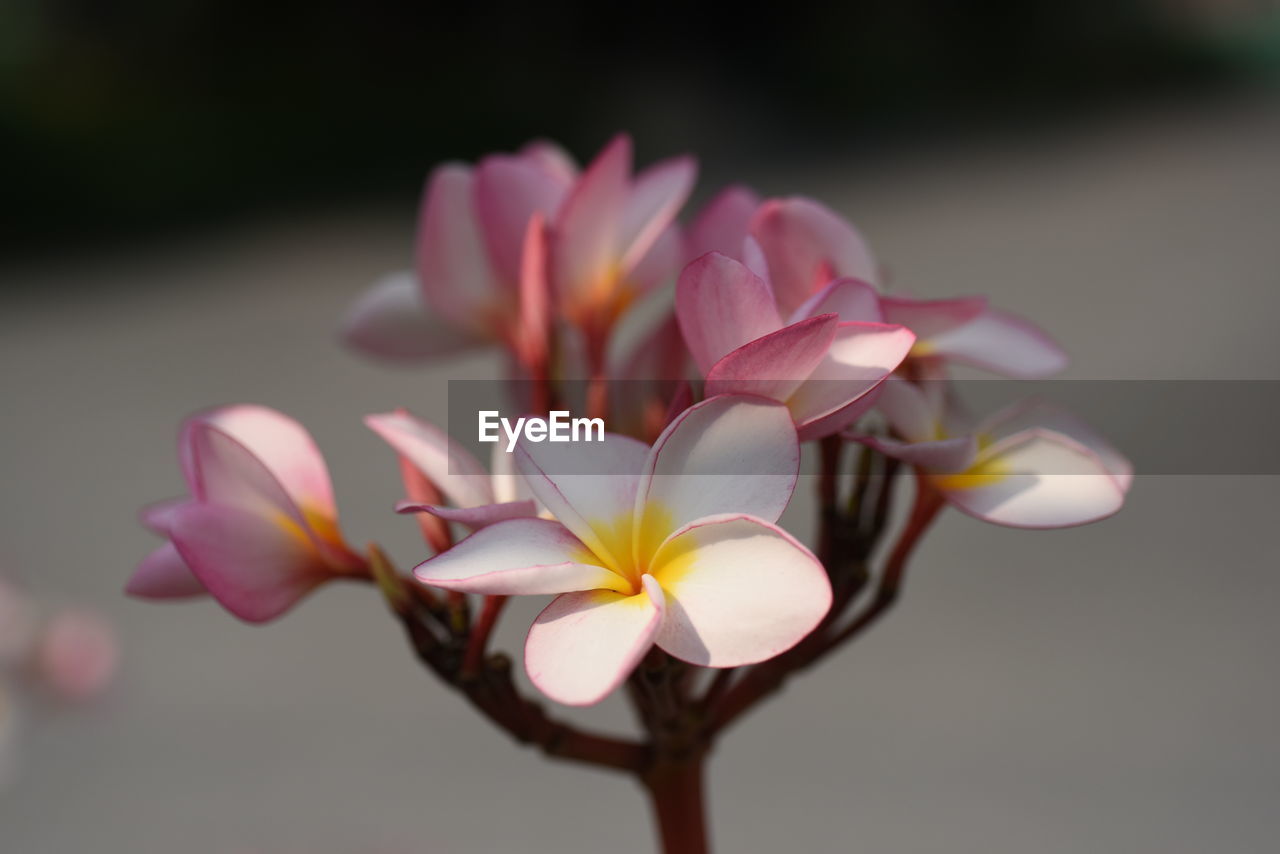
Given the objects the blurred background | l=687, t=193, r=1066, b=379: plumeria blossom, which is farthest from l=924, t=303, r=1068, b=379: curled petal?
the blurred background

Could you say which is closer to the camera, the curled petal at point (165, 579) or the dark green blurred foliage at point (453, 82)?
the curled petal at point (165, 579)

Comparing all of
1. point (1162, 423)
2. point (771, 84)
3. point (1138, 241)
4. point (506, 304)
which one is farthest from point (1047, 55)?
point (506, 304)

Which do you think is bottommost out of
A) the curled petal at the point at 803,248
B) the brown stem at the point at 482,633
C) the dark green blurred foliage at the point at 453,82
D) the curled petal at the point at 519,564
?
the brown stem at the point at 482,633

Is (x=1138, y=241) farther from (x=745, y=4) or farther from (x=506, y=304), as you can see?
(x=506, y=304)

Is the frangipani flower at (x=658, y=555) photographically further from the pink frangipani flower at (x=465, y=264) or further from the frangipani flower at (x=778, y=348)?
the pink frangipani flower at (x=465, y=264)

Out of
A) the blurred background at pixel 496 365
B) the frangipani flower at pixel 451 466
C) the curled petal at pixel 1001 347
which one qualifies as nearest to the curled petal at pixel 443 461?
the frangipani flower at pixel 451 466

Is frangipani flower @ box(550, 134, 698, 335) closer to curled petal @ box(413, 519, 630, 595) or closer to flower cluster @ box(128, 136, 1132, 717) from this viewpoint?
flower cluster @ box(128, 136, 1132, 717)
